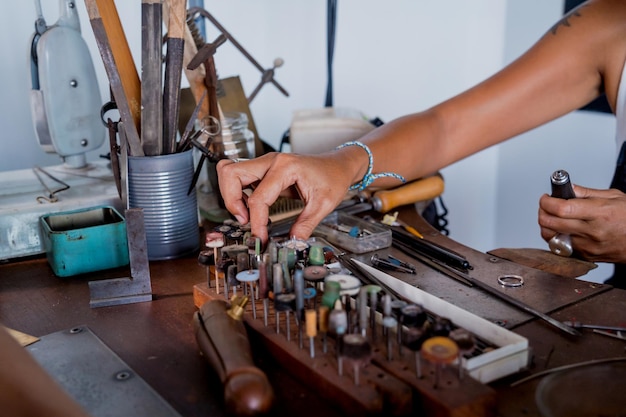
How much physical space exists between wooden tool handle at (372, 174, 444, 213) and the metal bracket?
0.54 meters

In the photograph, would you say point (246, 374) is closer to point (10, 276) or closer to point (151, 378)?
point (151, 378)

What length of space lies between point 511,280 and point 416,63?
1.66m

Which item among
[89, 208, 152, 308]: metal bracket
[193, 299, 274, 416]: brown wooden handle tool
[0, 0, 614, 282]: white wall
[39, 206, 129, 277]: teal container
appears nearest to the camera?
[193, 299, 274, 416]: brown wooden handle tool

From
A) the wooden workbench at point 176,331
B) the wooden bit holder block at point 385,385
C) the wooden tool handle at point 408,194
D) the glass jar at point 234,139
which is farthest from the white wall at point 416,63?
the wooden bit holder block at point 385,385

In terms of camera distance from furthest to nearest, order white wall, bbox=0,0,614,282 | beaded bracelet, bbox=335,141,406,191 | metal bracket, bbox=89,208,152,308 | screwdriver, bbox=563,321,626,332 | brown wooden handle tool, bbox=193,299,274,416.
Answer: white wall, bbox=0,0,614,282 < beaded bracelet, bbox=335,141,406,191 < metal bracket, bbox=89,208,152,308 < screwdriver, bbox=563,321,626,332 < brown wooden handle tool, bbox=193,299,274,416

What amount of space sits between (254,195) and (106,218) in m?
0.34

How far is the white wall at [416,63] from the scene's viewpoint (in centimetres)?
239

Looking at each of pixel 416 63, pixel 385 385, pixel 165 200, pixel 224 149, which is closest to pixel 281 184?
pixel 165 200

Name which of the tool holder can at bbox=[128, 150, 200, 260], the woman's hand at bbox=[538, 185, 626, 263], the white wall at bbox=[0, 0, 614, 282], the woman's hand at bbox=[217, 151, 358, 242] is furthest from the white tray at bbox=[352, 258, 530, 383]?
the white wall at bbox=[0, 0, 614, 282]

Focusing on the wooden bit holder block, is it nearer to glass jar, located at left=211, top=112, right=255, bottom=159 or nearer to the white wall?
glass jar, located at left=211, top=112, right=255, bottom=159

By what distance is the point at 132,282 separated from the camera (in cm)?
103

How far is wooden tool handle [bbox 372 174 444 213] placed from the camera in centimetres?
139

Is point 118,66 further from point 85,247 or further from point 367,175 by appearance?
point 367,175

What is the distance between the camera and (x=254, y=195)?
1.05m
